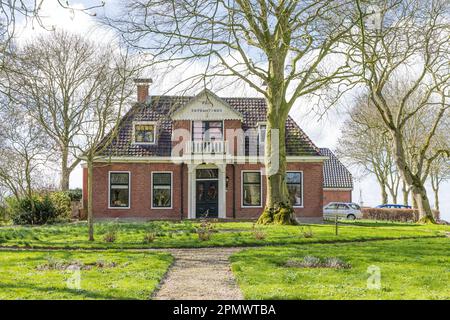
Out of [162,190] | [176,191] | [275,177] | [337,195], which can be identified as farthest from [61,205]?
[337,195]

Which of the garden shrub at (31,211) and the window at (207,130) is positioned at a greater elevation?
the window at (207,130)

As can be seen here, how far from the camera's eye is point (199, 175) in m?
27.2

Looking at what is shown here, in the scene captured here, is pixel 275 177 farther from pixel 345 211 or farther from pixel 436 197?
pixel 436 197

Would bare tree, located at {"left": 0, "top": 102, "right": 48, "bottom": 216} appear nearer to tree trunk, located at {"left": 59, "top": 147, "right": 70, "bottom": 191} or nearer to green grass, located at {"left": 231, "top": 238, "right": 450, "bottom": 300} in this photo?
tree trunk, located at {"left": 59, "top": 147, "right": 70, "bottom": 191}

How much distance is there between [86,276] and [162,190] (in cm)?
1814

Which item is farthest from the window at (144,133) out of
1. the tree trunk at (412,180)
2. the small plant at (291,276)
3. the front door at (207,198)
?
the small plant at (291,276)

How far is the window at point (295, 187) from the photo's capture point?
27.0 m

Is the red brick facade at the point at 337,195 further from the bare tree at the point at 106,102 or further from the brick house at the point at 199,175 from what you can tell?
the bare tree at the point at 106,102

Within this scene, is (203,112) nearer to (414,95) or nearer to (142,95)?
(142,95)

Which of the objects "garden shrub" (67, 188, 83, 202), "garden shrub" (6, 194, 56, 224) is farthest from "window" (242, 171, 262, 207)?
"garden shrub" (67, 188, 83, 202)

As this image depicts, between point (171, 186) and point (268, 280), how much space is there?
61.6 feet

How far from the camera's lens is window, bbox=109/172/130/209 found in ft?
88.1

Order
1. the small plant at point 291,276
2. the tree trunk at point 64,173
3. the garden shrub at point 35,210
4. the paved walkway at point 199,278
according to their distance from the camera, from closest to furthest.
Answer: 1. the paved walkway at point 199,278
2. the small plant at point 291,276
3. the garden shrub at point 35,210
4. the tree trunk at point 64,173

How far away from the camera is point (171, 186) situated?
27.0m
